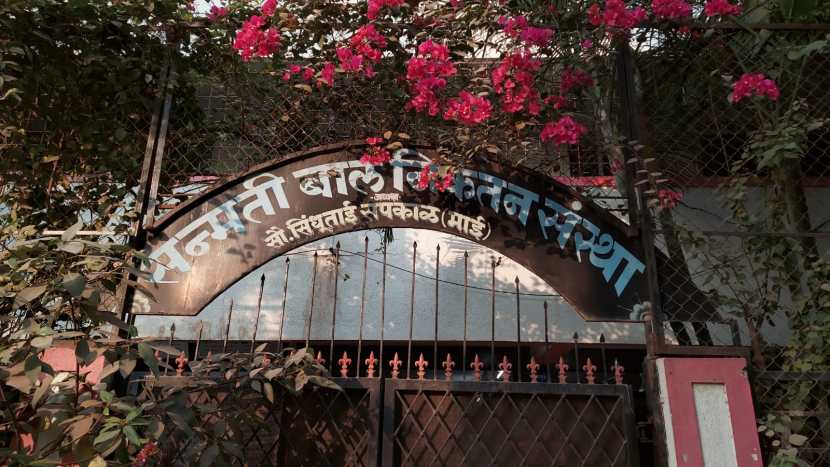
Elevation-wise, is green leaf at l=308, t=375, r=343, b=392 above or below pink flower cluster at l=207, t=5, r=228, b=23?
below

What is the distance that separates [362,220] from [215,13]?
6.03 ft

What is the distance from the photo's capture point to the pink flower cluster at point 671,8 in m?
3.81

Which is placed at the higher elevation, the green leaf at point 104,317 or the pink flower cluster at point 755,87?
the pink flower cluster at point 755,87

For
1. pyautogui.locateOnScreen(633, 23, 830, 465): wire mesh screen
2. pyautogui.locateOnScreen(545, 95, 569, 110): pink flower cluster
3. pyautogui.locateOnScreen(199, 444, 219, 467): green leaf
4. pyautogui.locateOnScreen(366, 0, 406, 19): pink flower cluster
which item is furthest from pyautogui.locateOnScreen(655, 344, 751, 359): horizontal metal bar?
pyautogui.locateOnScreen(366, 0, 406, 19): pink flower cluster

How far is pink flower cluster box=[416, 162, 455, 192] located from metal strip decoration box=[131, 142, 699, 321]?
0.19ft

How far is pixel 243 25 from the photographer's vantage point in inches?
163

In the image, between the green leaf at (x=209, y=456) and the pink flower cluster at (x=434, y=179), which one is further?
the pink flower cluster at (x=434, y=179)

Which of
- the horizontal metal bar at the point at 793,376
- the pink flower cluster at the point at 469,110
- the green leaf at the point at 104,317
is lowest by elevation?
the horizontal metal bar at the point at 793,376

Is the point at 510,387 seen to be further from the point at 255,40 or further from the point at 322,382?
the point at 255,40

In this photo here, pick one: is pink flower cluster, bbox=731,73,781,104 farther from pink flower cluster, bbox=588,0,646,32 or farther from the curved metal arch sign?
the curved metal arch sign

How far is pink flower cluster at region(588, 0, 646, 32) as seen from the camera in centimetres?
374

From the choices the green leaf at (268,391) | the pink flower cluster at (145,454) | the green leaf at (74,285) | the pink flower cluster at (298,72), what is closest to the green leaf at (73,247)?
the green leaf at (74,285)

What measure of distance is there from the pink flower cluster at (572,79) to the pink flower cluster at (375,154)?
1265mm

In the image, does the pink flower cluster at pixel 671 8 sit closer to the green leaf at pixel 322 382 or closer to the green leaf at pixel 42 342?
the green leaf at pixel 322 382
